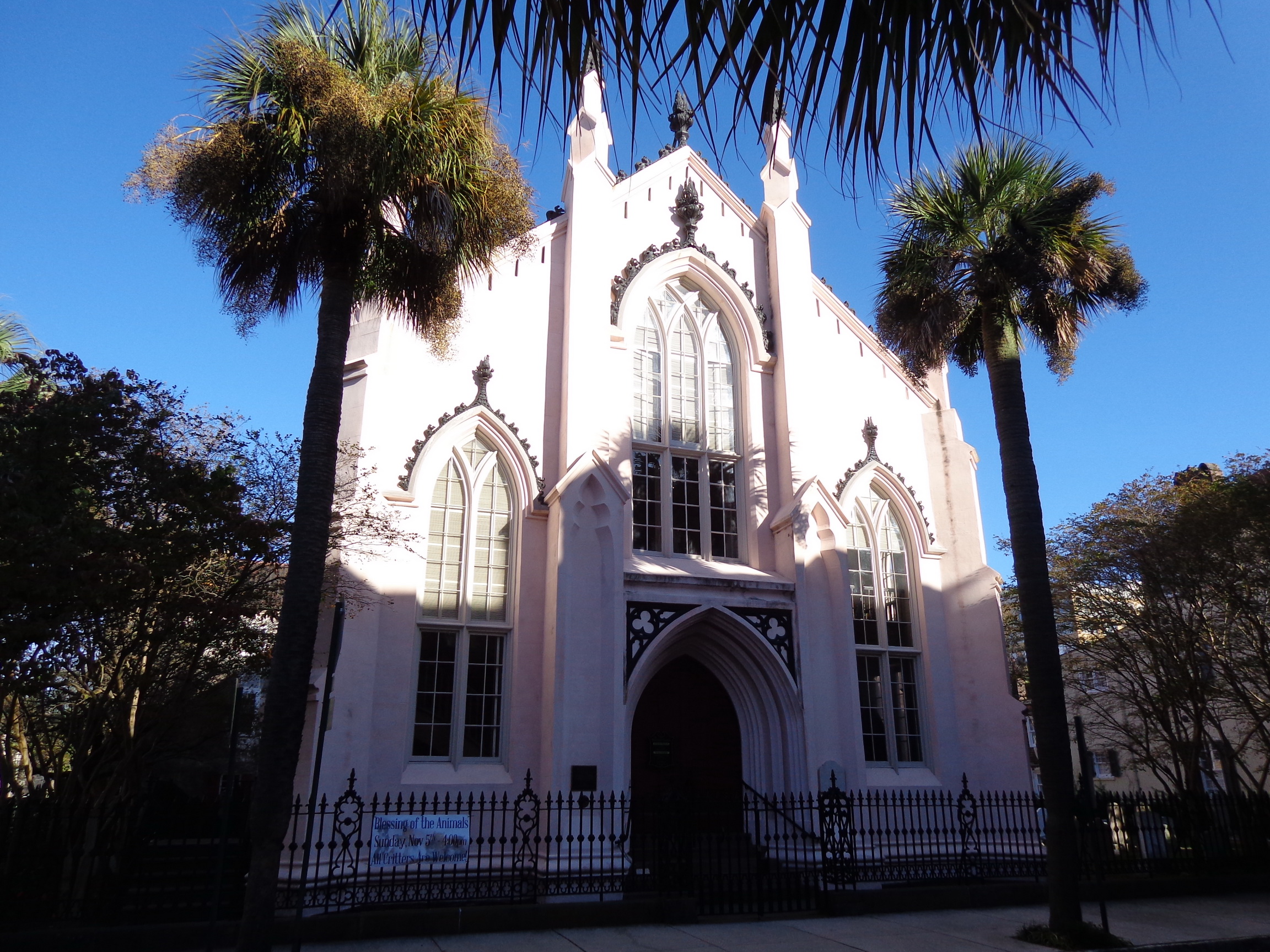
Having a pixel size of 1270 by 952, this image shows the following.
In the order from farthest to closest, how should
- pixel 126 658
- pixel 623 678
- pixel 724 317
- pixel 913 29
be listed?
pixel 724 317
pixel 623 678
pixel 126 658
pixel 913 29

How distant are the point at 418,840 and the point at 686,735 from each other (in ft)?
18.3

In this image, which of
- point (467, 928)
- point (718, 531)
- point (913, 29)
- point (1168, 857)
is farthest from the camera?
point (718, 531)

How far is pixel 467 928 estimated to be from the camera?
10.5 metres

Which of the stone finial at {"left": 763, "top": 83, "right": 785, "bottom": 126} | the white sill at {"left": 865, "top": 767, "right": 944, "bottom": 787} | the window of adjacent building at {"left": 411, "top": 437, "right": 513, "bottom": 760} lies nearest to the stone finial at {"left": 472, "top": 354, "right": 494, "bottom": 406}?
the window of adjacent building at {"left": 411, "top": 437, "right": 513, "bottom": 760}

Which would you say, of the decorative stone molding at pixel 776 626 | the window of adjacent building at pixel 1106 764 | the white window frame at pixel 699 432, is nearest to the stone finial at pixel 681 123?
the white window frame at pixel 699 432

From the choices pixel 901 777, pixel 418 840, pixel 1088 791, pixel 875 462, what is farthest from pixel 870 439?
pixel 418 840

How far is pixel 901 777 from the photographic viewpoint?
53.2ft

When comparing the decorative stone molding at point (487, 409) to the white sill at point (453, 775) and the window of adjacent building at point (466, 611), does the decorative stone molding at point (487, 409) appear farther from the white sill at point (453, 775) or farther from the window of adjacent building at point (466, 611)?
the white sill at point (453, 775)

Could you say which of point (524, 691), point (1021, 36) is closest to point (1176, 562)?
point (524, 691)

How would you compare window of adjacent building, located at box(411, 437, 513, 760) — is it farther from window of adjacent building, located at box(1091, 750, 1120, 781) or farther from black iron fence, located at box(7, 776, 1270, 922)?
window of adjacent building, located at box(1091, 750, 1120, 781)

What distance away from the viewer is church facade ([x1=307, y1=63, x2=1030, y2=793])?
46.2 feet

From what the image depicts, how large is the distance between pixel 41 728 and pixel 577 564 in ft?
31.8

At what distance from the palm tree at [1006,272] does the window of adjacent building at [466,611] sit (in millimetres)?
6844

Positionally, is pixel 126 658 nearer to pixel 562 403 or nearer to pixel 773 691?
pixel 562 403
